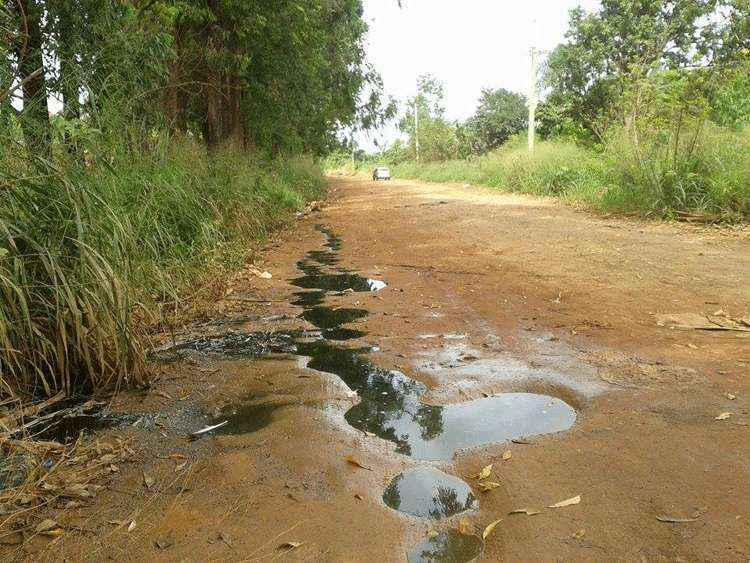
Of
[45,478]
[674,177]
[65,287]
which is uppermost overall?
[674,177]

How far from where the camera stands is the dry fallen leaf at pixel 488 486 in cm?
213

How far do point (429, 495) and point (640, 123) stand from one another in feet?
33.9

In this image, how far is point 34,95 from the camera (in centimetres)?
395

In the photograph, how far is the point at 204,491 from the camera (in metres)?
2.11

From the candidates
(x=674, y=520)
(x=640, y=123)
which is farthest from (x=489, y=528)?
(x=640, y=123)

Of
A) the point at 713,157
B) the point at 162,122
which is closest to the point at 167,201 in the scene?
the point at 162,122

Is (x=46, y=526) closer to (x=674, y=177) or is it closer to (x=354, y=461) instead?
(x=354, y=461)

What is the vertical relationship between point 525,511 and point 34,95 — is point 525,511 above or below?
below

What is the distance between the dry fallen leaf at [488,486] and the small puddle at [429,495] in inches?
2.0

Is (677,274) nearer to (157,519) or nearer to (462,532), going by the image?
(462,532)

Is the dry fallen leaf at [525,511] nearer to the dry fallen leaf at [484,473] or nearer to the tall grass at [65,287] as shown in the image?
the dry fallen leaf at [484,473]

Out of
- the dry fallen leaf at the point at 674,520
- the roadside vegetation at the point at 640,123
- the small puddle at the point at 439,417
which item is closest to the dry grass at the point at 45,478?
the small puddle at the point at 439,417

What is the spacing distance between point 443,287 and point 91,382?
10.7 feet

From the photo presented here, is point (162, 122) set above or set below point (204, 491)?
above
